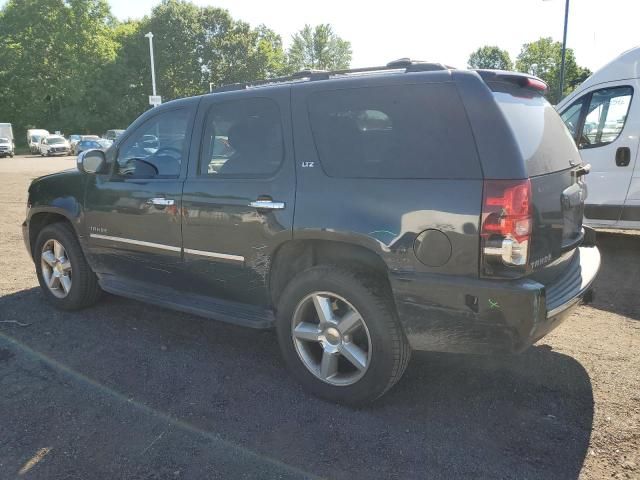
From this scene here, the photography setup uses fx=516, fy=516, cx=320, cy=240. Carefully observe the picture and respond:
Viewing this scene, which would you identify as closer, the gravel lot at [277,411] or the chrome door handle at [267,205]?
the gravel lot at [277,411]

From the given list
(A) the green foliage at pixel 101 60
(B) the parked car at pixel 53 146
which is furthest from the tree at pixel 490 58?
(B) the parked car at pixel 53 146

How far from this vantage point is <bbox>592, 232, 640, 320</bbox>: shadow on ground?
4895 mm

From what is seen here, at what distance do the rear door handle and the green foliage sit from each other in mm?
54727

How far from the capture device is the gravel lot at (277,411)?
2631 millimetres

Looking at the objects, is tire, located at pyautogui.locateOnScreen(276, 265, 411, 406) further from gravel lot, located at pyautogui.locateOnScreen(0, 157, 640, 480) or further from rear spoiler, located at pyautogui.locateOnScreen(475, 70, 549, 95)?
rear spoiler, located at pyautogui.locateOnScreen(475, 70, 549, 95)

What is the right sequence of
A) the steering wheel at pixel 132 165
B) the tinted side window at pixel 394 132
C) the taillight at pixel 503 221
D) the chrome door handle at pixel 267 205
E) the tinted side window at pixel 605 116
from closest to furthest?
the taillight at pixel 503 221, the tinted side window at pixel 394 132, the chrome door handle at pixel 267 205, the steering wheel at pixel 132 165, the tinted side window at pixel 605 116

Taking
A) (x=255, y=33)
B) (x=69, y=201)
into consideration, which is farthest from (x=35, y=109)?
(x=69, y=201)

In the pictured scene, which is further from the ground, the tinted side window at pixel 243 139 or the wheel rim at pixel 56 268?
the tinted side window at pixel 243 139

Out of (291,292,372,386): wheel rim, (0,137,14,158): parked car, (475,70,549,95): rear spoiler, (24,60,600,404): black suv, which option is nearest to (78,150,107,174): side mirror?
(24,60,600,404): black suv

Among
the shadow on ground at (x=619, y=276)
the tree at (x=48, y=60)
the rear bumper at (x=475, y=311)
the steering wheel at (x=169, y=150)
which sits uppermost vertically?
the tree at (x=48, y=60)

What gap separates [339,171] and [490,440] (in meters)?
1.72

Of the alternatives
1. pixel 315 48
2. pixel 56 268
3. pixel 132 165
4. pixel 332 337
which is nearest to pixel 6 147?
pixel 56 268

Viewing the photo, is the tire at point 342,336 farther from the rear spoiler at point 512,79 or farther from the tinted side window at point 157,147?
the tinted side window at point 157,147

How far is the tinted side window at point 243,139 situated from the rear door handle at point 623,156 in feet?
16.8
